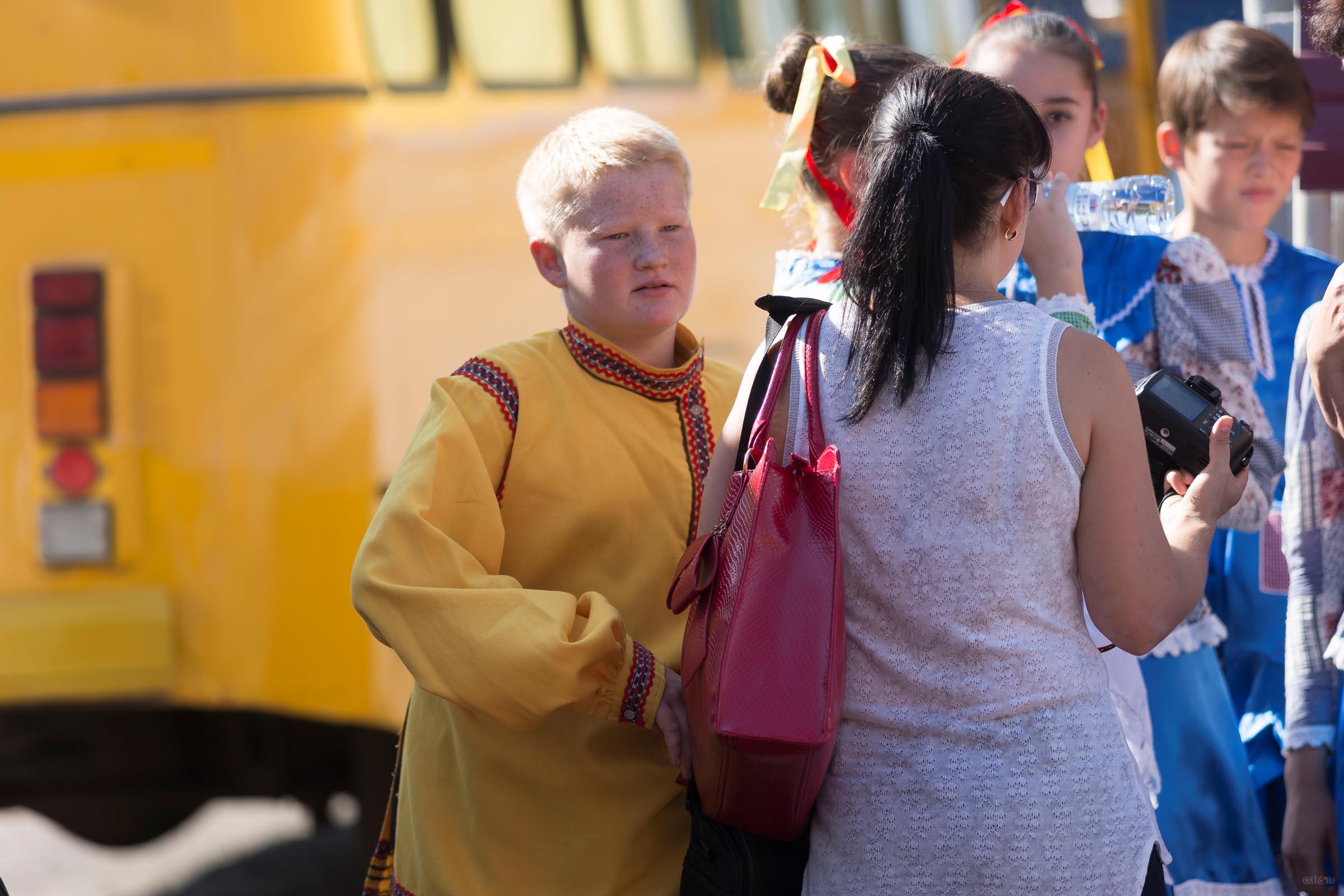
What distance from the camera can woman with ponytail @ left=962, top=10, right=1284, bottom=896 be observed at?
2287 mm

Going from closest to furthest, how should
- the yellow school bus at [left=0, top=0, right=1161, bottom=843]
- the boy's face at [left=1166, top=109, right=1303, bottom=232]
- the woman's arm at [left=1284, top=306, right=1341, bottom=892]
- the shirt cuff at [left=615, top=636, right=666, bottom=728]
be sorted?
the shirt cuff at [left=615, top=636, right=666, bottom=728] < the woman's arm at [left=1284, top=306, right=1341, bottom=892] < the boy's face at [left=1166, top=109, right=1303, bottom=232] < the yellow school bus at [left=0, top=0, right=1161, bottom=843]

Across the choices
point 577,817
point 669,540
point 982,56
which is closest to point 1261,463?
point 982,56

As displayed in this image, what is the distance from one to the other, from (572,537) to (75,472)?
1.81m

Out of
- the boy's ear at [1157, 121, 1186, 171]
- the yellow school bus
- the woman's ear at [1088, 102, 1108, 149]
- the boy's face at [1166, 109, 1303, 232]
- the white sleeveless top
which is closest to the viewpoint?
the white sleeveless top

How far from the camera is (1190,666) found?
2326 mm

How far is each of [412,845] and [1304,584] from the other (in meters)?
1.32

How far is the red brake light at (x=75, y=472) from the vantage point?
10.2 feet

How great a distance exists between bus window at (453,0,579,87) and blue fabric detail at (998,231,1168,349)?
55.7 inches

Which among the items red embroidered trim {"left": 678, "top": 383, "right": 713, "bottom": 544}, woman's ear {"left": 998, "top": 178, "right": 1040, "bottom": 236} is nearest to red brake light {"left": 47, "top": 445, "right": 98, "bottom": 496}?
red embroidered trim {"left": 678, "top": 383, "right": 713, "bottom": 544}

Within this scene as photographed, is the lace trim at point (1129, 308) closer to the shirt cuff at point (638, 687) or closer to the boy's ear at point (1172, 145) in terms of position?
the boy's ear at point (1172, 145)

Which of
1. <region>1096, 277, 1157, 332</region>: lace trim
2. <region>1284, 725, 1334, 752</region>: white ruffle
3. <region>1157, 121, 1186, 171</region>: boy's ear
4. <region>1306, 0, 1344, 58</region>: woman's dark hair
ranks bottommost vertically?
<region>1284, 725, 1334, 752</region>: white ruffle

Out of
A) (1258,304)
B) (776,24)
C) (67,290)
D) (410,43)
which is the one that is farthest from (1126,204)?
(67,290)

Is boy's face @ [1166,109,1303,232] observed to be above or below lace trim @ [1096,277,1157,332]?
above

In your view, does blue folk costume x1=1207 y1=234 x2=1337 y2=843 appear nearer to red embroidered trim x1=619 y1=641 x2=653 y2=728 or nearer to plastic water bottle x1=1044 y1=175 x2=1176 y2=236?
plastic water bottle x1=1044 y1=175 x2=1176 y2=236
